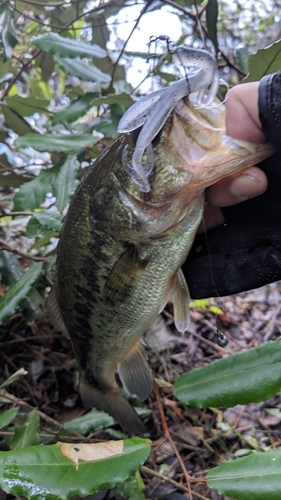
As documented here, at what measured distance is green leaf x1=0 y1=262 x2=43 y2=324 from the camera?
164 centimetres

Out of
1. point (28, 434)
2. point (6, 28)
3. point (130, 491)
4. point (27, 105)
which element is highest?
point (6, 28)

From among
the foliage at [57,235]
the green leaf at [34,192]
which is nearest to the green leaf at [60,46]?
the foliage at [57,235]

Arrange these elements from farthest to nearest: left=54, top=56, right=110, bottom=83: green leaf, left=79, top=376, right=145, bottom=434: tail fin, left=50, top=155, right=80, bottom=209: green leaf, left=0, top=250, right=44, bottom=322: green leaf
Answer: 1. left=54, top=56, right=110, bottom=83: green leaf
2. left=0, top=250, right=44, bottom=322: green leaf
3. left=50, top=155, right=80, bottom=209: green leaf
4. left=79, top=376, right=145, bottom=434: tail fin

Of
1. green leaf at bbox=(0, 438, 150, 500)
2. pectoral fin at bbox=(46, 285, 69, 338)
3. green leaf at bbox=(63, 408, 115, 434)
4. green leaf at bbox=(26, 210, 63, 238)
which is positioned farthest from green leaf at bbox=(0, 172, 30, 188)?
green leaf at bbox=(0, 438, 150, 500)

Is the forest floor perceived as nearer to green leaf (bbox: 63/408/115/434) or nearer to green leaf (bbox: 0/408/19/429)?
green leaf (bbox: 63/408/115/434)

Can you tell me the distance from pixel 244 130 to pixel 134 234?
0.44 metres

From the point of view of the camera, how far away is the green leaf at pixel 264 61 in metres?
1.54

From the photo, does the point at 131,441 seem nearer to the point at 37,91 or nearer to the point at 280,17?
the point at 37,91

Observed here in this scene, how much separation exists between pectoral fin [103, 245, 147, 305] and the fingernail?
0.33 m

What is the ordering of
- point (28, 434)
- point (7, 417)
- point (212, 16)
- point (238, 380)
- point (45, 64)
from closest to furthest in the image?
point (238, 380) < point (7, 417) < point (28, 434) < point (212, 16) < point (45, 64)

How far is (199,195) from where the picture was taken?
1.12 m

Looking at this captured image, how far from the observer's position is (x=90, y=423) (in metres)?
1.76

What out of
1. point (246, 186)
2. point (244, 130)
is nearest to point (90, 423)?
point (246, 186)

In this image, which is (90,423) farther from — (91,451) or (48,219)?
(48,219)
